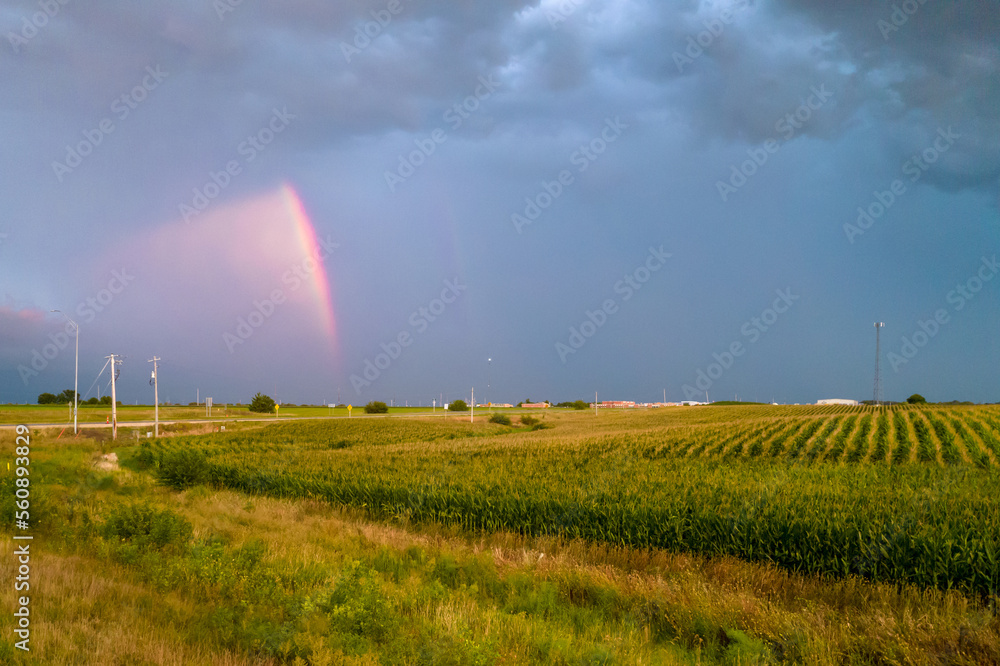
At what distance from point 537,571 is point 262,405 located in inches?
5962

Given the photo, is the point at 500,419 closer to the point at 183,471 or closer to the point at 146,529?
the point at 183,471

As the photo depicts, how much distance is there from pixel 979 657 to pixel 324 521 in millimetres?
15637

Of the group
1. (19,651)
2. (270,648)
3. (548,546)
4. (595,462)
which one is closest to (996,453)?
(595,462)

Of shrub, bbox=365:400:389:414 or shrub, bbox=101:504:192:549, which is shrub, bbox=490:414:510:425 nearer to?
shrub, bbox=365:400:389:414

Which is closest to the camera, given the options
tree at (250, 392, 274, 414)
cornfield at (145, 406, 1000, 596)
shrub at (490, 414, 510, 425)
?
cornfield at (145, 406, 1000, 596)

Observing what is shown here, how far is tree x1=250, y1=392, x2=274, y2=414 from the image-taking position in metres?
147

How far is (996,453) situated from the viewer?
107 ft

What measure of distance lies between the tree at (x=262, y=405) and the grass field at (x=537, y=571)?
136m

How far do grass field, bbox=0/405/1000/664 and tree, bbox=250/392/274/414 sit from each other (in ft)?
446

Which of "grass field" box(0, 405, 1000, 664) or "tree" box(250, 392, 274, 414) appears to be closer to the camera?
"grass field" box(0, 405, 1000, 664)

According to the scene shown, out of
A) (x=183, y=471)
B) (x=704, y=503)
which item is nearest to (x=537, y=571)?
(x=704, y=503)

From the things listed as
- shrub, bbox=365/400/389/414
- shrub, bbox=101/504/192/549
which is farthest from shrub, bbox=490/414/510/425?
shrub, bbox=101/504/192/549

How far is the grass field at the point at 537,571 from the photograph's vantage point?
7082 millimetres

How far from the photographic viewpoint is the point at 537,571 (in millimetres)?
11438
